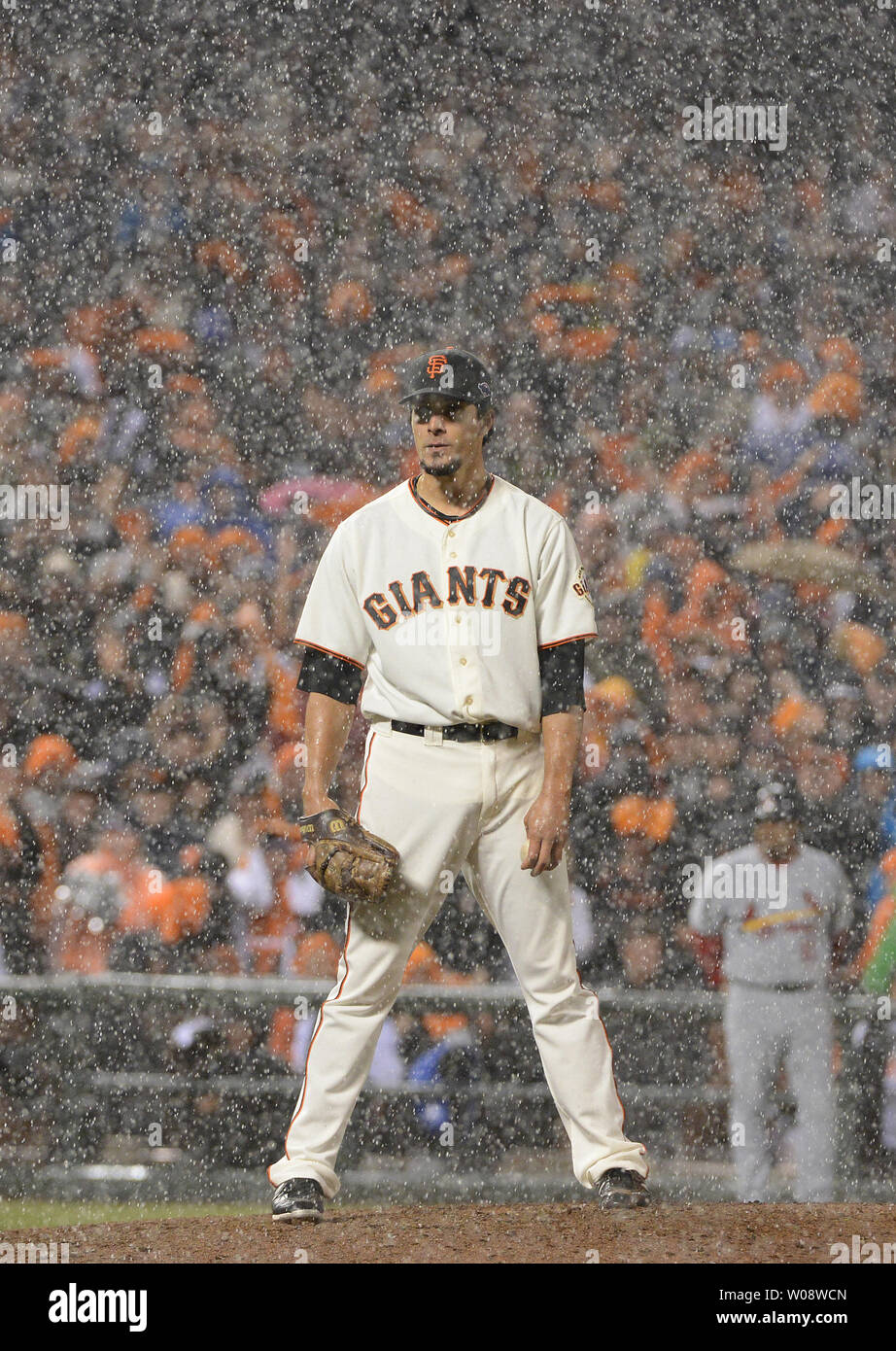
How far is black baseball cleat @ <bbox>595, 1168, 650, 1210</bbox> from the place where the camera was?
2.84 metres

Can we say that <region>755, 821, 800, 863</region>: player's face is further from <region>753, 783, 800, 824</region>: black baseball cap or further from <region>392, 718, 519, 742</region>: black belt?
<region>392, 718, 519, 742</region>: black belt

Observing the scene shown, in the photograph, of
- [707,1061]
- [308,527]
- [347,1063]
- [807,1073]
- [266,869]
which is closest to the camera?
[347,1063]

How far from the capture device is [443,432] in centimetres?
295

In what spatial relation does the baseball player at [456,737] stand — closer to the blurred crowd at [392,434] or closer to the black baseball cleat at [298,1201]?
the black baseball cleat at [298,1201]

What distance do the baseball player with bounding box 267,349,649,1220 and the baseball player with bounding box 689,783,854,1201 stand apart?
1.48m

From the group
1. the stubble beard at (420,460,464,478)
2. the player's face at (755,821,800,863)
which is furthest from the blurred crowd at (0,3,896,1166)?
the stubble beard at (420,460,464,478)

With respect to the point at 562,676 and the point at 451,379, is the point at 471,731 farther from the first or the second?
the point at 451,379

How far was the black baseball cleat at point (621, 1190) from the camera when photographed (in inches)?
112

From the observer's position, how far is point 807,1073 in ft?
13.9

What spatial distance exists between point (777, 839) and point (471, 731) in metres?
→ 1.70

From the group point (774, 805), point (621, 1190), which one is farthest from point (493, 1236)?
point (774, 805)

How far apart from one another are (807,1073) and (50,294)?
13.0 ft

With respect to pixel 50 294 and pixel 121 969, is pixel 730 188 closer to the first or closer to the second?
pixel 50 294

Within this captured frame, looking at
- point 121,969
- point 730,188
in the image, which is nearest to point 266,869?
point 121,969
